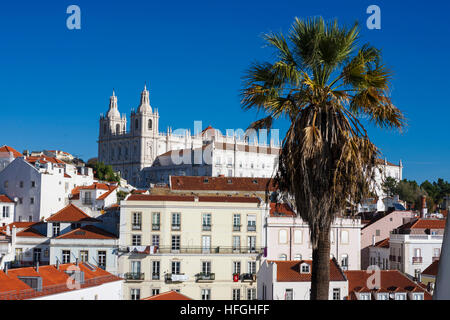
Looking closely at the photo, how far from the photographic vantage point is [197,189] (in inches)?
2694

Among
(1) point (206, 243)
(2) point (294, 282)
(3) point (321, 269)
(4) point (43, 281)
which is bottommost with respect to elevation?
(2) point (294, 282)

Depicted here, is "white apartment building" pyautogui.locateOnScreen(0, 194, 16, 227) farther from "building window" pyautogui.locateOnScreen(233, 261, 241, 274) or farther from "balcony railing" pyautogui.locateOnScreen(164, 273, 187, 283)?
"building window" pyautogui.locateOnScreen(233, 261, 241, 274)

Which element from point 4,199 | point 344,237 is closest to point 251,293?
point 344,237

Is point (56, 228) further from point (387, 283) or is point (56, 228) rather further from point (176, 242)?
point (387, 283)

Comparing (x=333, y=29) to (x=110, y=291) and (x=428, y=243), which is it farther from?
(x=428, y=243)

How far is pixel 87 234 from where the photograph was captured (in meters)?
49.7

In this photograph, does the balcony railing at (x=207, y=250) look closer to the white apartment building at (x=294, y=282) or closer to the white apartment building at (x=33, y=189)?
the white apartment building at (x=294, y=282)

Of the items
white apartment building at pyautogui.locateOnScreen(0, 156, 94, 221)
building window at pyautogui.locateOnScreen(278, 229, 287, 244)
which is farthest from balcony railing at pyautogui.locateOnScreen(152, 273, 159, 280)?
white apartment building at pyautogui.locateOnScreen(0, 156, 94, 221)

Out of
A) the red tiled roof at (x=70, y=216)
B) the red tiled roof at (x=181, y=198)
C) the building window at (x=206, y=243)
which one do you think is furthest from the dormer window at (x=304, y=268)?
the red tiled roof at (x=70, y=216)

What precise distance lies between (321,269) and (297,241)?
42790 millimetres

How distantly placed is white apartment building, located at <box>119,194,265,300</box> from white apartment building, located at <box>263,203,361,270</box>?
1257 mm

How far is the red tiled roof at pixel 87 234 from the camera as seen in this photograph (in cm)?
4916
